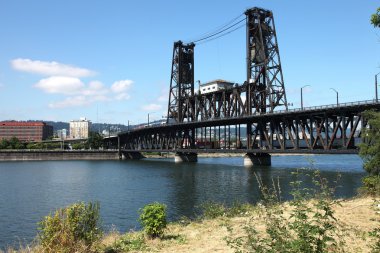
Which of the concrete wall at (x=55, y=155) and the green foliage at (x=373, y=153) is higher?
the green foliage at (x=373, y=153)

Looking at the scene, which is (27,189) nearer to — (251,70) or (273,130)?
(273,130)

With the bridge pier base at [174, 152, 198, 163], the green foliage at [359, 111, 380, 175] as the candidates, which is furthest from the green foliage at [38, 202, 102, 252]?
the bridge pier base at [174, 152, 198, 163]

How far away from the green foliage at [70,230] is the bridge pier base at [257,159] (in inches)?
3354

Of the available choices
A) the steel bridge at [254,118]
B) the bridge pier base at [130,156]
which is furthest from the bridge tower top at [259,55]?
the bridge pier base at [130,156]

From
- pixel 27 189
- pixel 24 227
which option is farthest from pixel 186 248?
pixel 27 189

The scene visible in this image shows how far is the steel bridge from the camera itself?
72625 mm

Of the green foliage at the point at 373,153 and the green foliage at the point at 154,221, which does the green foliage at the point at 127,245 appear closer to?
the green foliage at the point at 154,221

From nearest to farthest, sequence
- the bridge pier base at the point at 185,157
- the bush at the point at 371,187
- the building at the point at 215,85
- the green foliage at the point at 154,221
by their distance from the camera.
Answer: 1. the green foliage at the point at 154,221
2. the bush at the point at 371,187
3. the bridge pier base at the point at 185,157
4. the building at the point at 215,85

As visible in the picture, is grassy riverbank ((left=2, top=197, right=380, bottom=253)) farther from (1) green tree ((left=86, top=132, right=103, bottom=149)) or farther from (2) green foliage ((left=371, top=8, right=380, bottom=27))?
(1) green tree ((left=86, top=132, right=103, bottom=149))

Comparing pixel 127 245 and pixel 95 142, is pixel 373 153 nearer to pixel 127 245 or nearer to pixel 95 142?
pixel 127 245

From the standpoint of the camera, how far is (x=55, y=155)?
154500 mm

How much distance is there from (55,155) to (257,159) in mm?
92142

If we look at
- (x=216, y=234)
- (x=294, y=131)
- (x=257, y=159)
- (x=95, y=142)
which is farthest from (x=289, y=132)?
(x=95, y=142)

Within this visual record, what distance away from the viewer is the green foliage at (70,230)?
1153 cm
